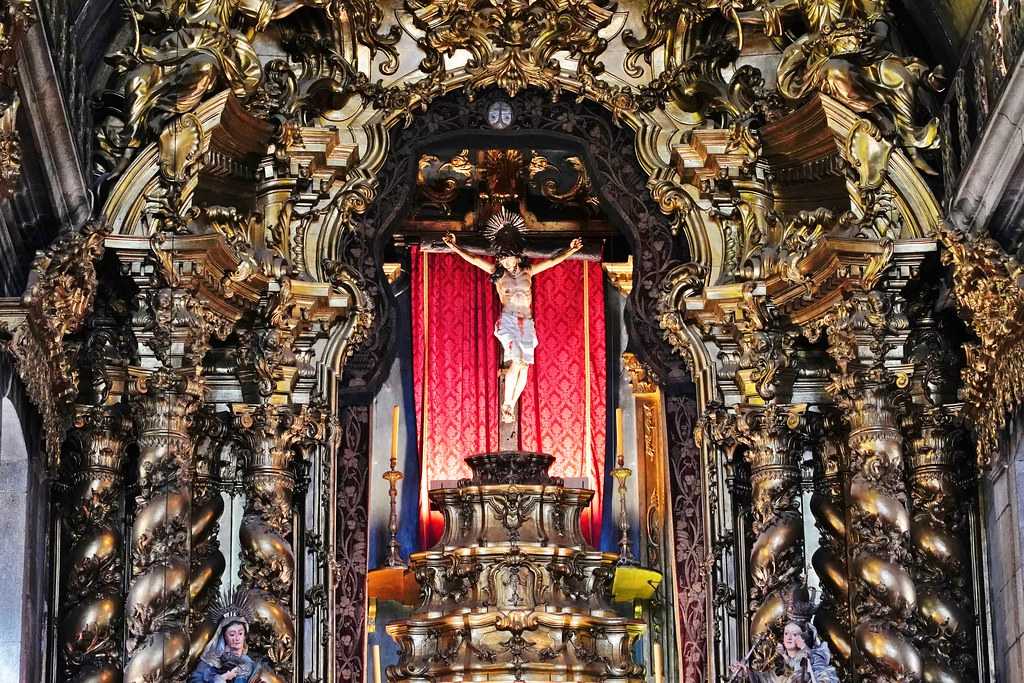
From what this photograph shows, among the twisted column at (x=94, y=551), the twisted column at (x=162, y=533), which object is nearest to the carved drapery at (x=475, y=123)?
the twisted column at (x=162, y=533)

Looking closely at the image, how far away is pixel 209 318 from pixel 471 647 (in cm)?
378

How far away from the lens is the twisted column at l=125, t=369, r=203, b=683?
14375 millimetres

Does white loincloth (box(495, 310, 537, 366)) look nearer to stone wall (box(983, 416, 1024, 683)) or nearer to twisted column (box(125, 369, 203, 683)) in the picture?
twisted column (box(125, 369, 203, 683))

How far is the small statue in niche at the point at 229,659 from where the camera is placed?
48.2 feet

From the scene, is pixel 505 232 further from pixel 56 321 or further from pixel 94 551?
pixel 56 321

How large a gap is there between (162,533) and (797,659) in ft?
15.3

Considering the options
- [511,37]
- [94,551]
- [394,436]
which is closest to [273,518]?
[94,551]

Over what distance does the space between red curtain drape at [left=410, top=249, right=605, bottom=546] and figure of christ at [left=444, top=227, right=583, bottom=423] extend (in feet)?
2.04

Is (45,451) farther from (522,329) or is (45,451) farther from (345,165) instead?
(522,329)

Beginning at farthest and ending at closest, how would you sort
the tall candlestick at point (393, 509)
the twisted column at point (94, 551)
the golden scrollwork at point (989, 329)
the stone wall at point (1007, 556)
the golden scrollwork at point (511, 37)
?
the tall candlestick at point (393, 509)
the golden scrollwork at point (511, 37)
the twisted column at point (94, 551)
the stone wall at point (1007, 556)
the golden scrollwork at point (989, 329)

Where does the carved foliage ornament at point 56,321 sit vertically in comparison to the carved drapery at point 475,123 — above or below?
below

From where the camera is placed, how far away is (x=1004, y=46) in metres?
14.3

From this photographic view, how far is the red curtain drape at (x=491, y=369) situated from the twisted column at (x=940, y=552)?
Answer: 4.41 metres

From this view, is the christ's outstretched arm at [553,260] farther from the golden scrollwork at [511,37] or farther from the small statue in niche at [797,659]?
the small statue in niche at [797,659]
